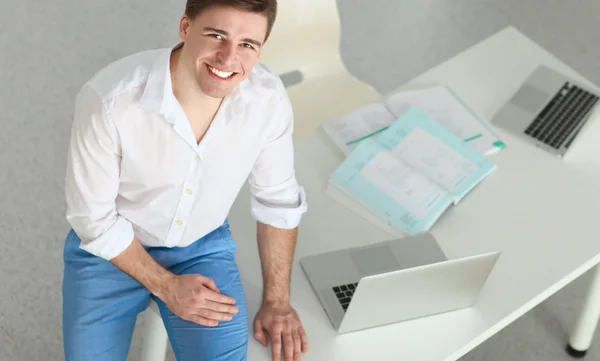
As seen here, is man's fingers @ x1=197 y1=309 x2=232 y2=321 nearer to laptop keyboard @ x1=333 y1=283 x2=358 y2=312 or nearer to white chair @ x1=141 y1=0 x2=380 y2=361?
laptop keyboard @ x1=333 y1=283 x2=358 y2=312

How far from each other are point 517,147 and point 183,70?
0.96 meters

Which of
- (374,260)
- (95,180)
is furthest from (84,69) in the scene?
(374,260)

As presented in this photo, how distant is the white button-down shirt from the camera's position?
1.75 meters

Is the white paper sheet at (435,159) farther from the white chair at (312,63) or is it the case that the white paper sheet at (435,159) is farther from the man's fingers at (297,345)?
the man's fingers at (297,345)

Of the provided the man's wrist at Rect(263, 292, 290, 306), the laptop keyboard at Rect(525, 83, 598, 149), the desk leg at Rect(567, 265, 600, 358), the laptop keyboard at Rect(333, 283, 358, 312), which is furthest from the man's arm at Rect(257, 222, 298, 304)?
the desk leg at Rect(567, 265, 600, 358)

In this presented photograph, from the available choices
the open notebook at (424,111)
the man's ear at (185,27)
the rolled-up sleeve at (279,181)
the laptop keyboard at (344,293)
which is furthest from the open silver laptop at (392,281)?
the man's ear at (185,27)

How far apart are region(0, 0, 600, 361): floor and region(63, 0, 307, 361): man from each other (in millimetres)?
712

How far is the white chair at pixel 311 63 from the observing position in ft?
8.63

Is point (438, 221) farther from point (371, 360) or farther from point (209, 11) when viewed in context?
point (209, 11)

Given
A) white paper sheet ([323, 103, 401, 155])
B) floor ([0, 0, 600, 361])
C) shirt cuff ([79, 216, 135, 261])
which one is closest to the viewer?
shirt cuff ([79, 216, 135, 261])

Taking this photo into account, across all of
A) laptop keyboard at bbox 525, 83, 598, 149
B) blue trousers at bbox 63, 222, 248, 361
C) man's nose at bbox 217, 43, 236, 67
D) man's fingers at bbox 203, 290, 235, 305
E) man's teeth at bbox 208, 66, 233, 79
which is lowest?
blue trousers at bbox 63, 222, 248, 361

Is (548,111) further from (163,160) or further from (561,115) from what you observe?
(163,160)

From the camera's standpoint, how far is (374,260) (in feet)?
6.52

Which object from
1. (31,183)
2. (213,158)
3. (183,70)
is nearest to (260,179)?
(213,158)
